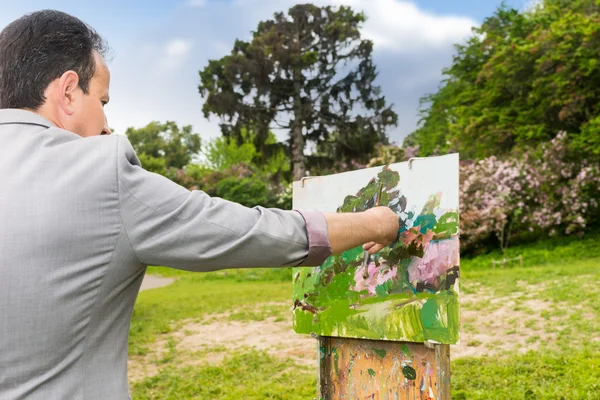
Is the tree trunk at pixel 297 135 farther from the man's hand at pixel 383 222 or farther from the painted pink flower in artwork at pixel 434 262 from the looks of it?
the man's hand at pixel 383 222

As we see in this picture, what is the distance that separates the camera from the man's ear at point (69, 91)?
51.4 inches

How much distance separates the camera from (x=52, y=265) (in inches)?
45.8

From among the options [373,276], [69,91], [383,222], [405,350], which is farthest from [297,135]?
[69,91]

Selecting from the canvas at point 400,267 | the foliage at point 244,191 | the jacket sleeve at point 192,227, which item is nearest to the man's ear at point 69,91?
the jacket sleeve at point 192,227

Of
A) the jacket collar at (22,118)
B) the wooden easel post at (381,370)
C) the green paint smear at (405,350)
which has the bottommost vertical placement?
the wooden easel post at (381,370)

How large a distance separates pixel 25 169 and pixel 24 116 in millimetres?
149

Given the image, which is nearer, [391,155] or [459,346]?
[459,346]

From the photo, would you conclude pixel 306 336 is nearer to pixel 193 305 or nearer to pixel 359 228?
pixel 193 305

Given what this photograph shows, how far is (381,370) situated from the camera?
2.19 m

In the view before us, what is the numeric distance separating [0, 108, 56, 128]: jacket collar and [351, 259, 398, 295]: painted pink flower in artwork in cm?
130

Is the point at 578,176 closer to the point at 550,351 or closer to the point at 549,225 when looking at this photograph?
the point at 549,225

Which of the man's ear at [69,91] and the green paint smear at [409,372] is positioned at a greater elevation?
the man's ear at [69,91]

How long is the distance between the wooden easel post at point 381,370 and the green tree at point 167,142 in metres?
37.7

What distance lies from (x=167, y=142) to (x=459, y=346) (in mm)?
37277
